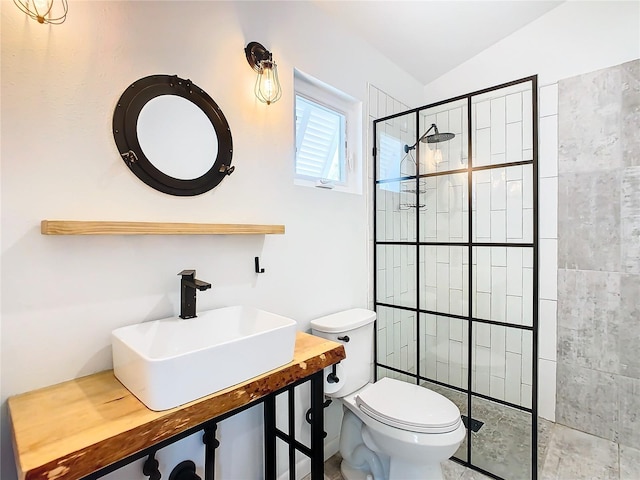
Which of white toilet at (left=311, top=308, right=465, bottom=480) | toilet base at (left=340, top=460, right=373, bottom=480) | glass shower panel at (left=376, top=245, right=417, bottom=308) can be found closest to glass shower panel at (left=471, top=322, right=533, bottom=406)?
white toilet at (left=311, top=308, right=465, bottom=480)

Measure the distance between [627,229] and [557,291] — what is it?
53 centimetres

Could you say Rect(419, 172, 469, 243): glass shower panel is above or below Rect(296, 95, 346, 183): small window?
below

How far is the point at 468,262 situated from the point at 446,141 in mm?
693

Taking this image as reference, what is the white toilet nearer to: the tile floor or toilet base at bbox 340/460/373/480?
toilet base at bbox 340/460/373/480

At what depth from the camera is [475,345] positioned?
178 centimetres

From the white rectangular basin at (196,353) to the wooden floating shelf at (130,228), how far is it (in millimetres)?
315

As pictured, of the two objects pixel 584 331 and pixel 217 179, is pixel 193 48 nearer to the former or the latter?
pixel 217 179

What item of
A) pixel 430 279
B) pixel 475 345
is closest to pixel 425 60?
pixel 430 279

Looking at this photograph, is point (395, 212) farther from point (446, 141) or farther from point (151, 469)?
point (151, 469)

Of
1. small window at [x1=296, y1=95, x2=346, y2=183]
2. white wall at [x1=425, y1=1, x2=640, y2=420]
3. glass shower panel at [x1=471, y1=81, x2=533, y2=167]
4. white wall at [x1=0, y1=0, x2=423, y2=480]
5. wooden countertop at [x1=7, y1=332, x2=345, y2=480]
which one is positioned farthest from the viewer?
white wall at [x1=425, y1=1, x2=640, y2=420]

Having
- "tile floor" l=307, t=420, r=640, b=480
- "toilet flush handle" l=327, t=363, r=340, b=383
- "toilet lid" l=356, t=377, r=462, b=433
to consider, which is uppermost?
"toilet flush handle" l=327, t=363, r=340, b=383

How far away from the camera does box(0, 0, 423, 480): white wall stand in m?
0.92

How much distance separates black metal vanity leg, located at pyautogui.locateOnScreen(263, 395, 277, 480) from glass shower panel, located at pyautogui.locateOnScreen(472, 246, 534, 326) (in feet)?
3.79

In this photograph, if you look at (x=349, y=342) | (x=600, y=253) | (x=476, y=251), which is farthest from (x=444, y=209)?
(x=600, y=253)
